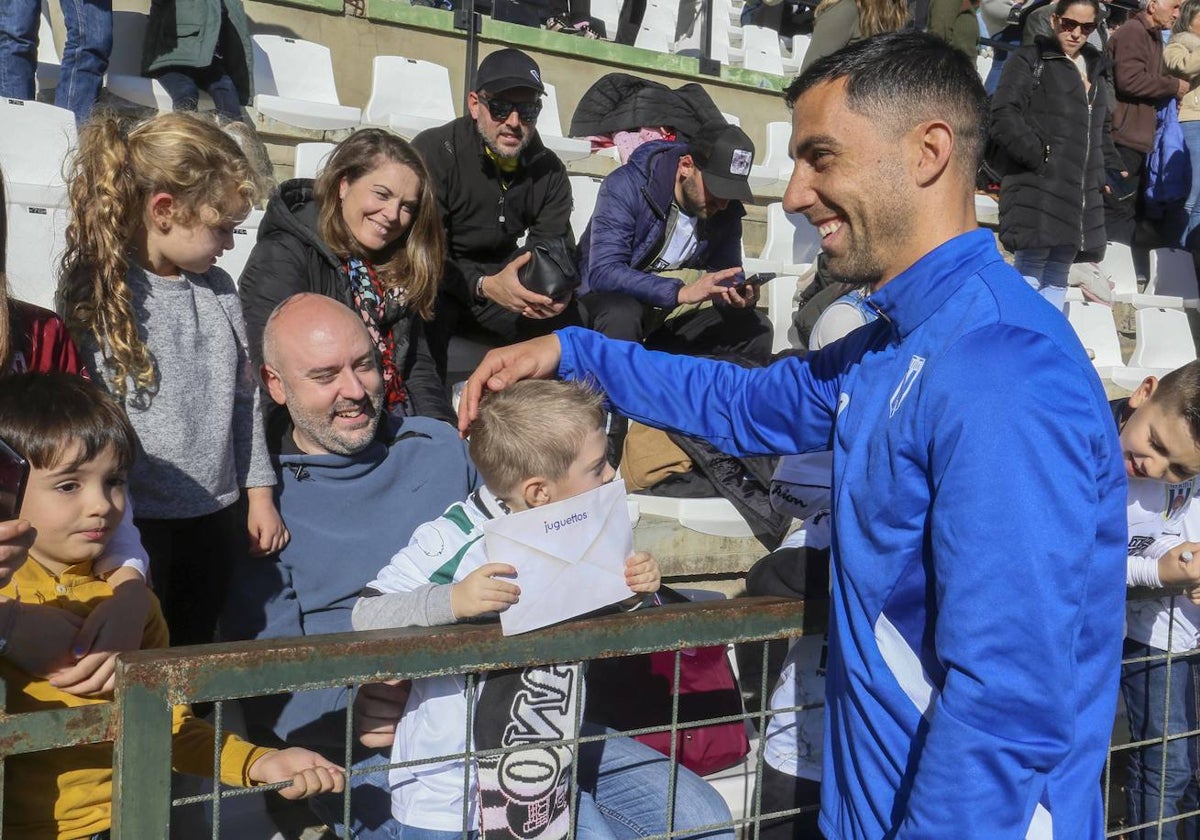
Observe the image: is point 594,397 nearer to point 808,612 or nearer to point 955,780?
point 808,612

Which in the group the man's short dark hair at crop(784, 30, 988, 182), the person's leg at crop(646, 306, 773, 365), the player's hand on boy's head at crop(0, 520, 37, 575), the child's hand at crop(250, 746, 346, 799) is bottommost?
the child's hand at crop(250, 746, 346, 799)

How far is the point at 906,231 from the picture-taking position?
1.54m

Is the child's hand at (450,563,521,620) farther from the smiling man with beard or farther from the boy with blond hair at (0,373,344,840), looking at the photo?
the smiling man with beard

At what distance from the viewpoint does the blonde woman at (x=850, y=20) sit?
5871 millimetres

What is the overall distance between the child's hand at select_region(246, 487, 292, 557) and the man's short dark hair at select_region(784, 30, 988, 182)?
160 cm

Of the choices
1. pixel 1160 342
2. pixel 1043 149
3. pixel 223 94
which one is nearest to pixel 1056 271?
pixel 1043 149

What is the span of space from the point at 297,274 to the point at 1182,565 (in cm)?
237

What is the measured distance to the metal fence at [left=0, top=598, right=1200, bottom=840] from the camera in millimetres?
1364

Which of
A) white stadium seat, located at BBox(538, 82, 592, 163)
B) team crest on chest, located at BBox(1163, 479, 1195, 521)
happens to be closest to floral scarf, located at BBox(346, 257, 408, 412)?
team crest on chest, located at BBox(1163, 479, 1195, 521)

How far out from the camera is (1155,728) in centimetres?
312

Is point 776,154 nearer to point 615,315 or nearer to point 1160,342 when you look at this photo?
point 1160,342

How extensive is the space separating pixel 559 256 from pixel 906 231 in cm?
215

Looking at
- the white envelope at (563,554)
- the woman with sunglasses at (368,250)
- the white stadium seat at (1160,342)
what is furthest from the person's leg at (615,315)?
the white stadium seat at (1160,342)

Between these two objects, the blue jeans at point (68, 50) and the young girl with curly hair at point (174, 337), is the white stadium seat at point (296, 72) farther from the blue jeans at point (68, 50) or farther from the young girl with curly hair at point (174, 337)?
the young girl with curly hair at point (174, 337)
